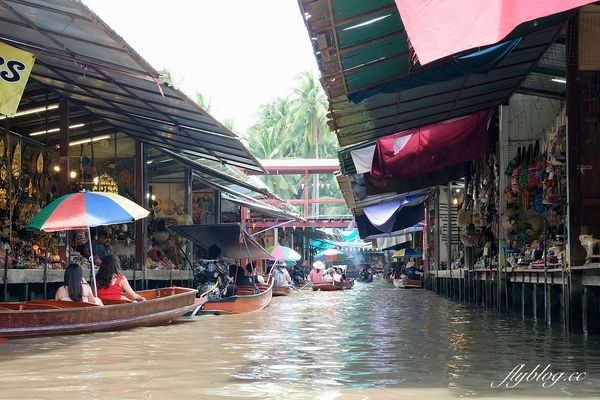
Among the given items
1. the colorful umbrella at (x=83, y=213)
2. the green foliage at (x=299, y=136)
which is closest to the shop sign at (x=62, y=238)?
the colorful umbrella at (x=83, y=213)

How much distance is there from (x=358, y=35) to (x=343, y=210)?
5901 cm

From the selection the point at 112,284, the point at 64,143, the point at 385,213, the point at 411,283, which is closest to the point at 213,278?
the point at 64,143

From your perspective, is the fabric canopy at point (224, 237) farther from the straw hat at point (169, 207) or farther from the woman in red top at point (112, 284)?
the woman in red top at point (112, 284)

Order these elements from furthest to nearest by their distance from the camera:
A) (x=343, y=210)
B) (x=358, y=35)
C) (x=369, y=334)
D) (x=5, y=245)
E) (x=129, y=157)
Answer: (x=343, y=210), (x=129, y=157), (x=5, y=245), (x=369, y=334), (x=358, y=35)

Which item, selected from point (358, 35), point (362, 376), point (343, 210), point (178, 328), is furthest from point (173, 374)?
point (343, 210)

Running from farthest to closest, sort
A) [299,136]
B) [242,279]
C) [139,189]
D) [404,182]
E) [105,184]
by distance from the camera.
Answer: [299,136], [242,279], [404,182], [139,189], [105,184]

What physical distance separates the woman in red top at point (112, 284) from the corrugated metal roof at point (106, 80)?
2.39 metres

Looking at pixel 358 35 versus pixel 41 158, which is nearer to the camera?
pixel 358 35

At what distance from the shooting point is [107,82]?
12.5 meters

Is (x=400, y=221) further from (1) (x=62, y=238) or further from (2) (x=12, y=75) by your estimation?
(2) (x=12, y=75)

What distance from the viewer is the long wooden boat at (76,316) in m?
9.79

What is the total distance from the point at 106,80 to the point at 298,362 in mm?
5677

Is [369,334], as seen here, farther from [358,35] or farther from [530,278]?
[358,35]

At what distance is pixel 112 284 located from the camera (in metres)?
12.3
